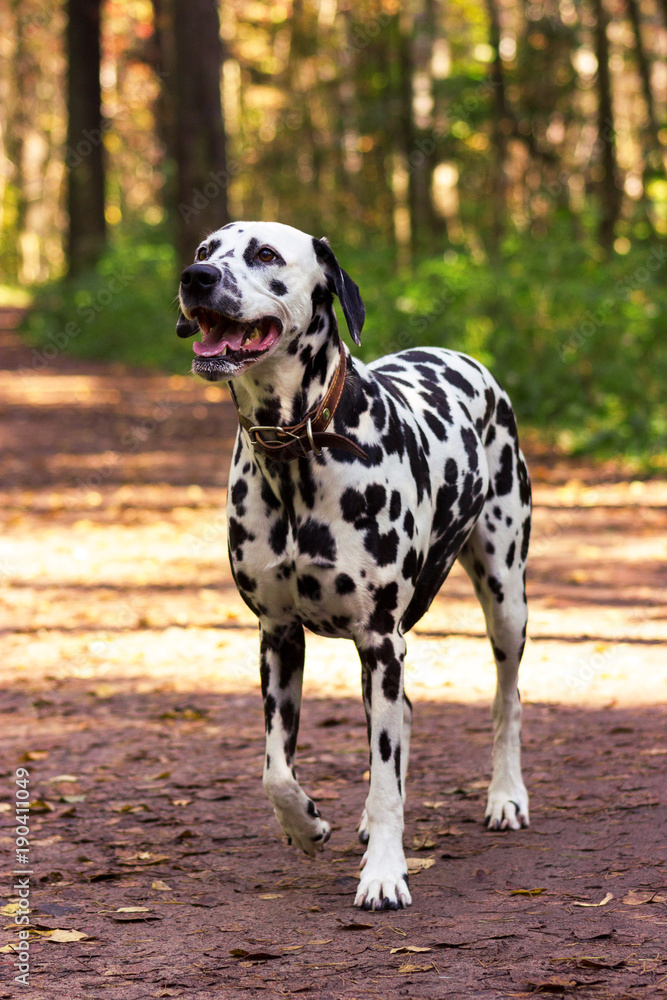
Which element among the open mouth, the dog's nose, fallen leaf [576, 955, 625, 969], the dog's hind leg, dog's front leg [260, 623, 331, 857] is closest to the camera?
fallen leaf [576, 955, 625, 969]

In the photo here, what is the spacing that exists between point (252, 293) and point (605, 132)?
1388 cm

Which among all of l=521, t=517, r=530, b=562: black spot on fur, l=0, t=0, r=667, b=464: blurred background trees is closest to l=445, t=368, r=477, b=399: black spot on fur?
l=521, t=517, r=530, b=562: black spot on fur

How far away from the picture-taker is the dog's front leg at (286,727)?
15.0ft

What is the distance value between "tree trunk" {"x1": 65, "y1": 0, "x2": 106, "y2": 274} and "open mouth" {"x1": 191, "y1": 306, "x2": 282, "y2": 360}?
28218 mm

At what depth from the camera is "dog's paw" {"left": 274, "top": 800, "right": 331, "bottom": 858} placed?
4.61 metres

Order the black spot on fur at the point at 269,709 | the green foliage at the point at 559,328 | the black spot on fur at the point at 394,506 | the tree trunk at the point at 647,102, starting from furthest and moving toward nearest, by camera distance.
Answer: the tree trunk at the point at 647,102
the green foliage at the point at 559,328
the black spot on fur at the point at 269,709
the black spot on fur at the point at 394,506

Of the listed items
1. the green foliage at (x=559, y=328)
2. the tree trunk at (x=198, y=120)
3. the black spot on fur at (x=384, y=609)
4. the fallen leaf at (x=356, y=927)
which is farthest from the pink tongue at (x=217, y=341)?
the tree trunk at (x=198, y=120)

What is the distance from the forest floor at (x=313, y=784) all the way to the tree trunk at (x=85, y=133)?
22.0 m

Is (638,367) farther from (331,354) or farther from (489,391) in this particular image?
(331,354)

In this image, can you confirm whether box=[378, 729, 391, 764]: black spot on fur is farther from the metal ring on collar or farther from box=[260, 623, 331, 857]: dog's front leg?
the metal ring on collar

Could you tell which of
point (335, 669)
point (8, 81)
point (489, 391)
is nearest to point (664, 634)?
point (335, 669)

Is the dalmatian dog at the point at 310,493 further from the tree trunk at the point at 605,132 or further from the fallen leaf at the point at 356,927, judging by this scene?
the tree trunk at the point at 605,132

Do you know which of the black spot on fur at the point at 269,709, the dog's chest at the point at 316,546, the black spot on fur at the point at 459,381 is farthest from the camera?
the black spot on fur at the point at 459,381

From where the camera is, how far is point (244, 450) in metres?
4.56
